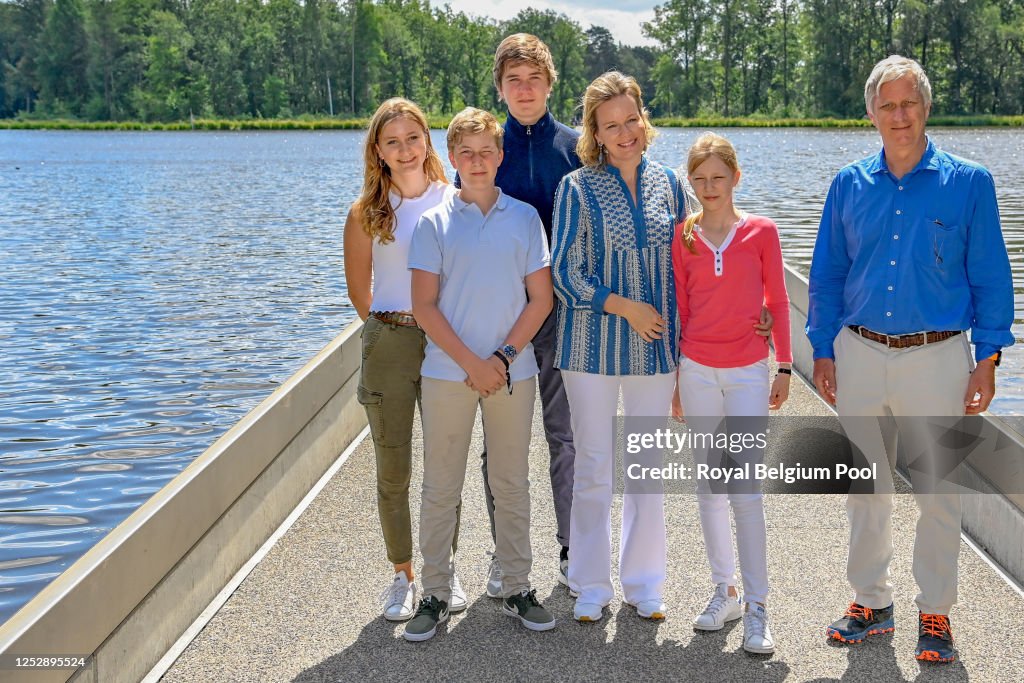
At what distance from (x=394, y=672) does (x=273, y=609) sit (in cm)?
77

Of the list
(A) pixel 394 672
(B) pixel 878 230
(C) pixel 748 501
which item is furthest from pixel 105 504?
(B) pixel 878 230

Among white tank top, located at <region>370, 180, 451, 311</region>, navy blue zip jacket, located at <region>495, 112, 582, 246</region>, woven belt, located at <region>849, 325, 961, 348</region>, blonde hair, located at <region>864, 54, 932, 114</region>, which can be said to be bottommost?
woven belt, located at <region>849, 325, 961, 348</region>

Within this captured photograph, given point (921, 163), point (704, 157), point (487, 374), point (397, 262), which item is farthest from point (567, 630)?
point (921, 163)

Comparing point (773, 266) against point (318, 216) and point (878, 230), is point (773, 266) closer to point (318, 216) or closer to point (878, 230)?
point (878, 230)

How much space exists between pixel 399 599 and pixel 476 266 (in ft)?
4.27

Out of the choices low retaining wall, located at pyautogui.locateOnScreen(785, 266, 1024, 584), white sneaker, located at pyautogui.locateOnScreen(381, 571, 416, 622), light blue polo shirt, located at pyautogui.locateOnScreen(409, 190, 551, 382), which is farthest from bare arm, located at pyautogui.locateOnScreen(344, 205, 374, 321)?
low retaining wall, located at pyautogui.locateOnScreen(785, 266, 1024, 584)

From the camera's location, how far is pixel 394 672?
387cm

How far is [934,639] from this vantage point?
3.95m

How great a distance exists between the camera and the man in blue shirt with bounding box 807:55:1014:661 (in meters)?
3.94

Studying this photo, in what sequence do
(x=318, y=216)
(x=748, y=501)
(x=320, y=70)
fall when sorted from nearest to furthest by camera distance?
(x=748, y=501) → (x=318, y=216) → (x=320, y=70)

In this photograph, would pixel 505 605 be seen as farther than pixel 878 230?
Yes

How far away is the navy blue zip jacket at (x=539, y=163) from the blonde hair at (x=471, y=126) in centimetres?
49

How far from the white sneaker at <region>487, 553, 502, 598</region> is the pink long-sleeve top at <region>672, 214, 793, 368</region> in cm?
119

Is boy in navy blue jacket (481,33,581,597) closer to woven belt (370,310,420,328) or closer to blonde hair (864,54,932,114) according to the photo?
Result: woven belt (370,310,420,328)
